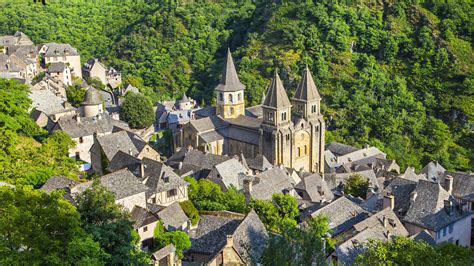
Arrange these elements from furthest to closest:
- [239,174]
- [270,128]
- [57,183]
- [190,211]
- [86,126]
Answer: [270,128] < [86,126] < [239,174] < [190,211] < [57,183]

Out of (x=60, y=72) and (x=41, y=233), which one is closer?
(x=41, y=233)

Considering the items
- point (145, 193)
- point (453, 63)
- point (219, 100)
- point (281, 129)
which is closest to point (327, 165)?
point (281, 129)

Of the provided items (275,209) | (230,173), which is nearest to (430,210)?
(275,209)

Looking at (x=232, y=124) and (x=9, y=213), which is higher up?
(x=9, y=213)

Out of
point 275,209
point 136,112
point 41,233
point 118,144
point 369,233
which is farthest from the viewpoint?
point 136,112

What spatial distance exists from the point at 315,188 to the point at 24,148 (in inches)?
1086

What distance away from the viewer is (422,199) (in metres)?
51.4

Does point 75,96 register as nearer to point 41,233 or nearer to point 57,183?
point 57,183

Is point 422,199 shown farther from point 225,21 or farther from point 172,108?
point 225,21

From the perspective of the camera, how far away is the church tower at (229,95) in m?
74.8

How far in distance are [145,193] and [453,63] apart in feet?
249

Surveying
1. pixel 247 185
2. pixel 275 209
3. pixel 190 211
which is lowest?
pixel 275 209

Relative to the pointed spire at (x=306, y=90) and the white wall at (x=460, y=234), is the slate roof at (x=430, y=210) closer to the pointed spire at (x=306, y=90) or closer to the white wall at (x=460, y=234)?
the white wall at (x=460, y=234)

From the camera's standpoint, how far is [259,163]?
210ft
